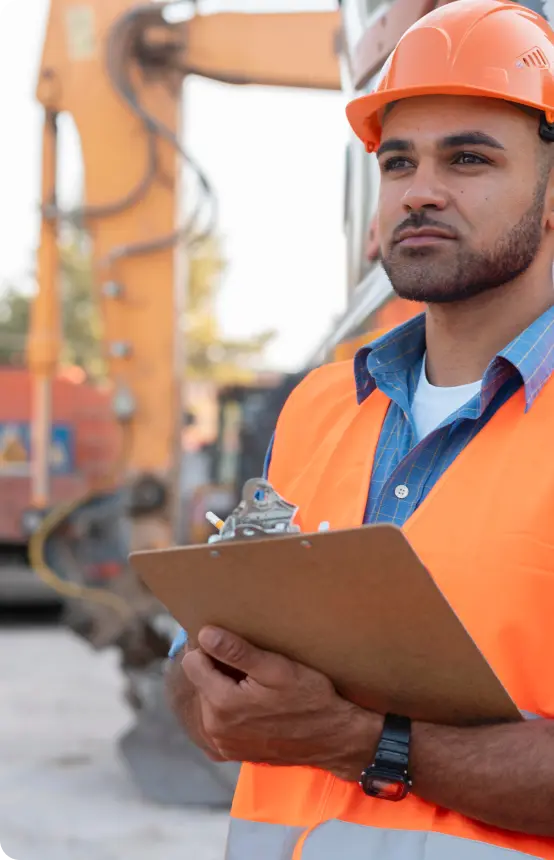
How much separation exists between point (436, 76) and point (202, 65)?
5.70 m

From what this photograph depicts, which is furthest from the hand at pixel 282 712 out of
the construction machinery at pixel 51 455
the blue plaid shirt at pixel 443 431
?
the construction machinery at pixel 51 455

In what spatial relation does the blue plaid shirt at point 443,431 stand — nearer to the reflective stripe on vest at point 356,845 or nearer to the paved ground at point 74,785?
the reflective stripe on vest at point 356,845

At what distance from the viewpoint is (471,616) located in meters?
1.46

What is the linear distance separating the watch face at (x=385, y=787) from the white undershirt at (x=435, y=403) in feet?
1.64

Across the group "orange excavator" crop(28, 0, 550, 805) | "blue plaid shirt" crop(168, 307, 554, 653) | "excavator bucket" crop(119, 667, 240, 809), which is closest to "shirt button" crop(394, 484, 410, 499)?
"blue plaid shirt" crop(168, 307, 554, 653)

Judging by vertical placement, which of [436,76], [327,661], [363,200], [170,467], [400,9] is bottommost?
[170,467]

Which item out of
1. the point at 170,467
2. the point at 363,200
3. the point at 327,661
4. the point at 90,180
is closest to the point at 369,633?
the point at 327,661

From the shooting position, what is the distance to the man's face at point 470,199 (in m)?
1.66

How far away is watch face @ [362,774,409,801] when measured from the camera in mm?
1424

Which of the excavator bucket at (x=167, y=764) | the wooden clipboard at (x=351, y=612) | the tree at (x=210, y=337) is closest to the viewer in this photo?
the wooden clipboard at (x=351, y=612)

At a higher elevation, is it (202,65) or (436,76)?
(202,65)

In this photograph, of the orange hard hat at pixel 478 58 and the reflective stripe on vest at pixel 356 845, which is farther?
the orange hard hat at pixel 478 58

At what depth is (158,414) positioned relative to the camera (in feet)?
23.2

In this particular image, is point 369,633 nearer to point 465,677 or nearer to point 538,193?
point 465,677
